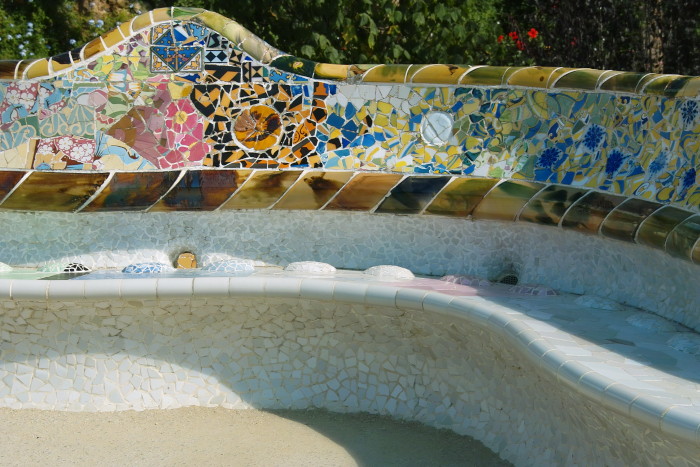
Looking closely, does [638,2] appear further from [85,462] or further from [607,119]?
[85,462]

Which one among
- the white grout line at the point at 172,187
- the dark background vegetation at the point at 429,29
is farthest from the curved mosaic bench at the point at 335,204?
the dark background vegetation at the point at 429,29

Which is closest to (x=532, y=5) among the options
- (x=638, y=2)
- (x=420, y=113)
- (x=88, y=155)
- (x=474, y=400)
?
(x=638, y=2)

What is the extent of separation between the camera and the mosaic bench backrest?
585 cm

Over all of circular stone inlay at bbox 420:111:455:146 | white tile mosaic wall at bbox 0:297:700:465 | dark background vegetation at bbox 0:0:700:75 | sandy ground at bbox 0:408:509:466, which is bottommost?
sandy ground at bbox 0:408:509:466

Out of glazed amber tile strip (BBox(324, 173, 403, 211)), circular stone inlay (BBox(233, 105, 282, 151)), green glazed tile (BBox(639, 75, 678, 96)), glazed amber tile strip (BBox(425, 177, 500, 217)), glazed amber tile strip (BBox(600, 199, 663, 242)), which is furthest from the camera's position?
circular stone inlay (BBox(233, 105, 282, 151))

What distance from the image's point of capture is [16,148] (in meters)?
6.04

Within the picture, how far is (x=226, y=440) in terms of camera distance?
4.95m

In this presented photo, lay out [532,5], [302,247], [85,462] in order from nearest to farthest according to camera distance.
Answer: [85,462], [302,247], [532,5]

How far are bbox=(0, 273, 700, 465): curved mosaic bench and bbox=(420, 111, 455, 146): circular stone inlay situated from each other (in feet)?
3.15

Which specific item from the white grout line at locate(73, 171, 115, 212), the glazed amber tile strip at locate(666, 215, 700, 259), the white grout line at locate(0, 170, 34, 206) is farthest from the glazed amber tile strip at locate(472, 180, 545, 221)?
the white grout line at locate(0, 170, 34, 206)

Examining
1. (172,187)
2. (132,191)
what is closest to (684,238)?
(172,187)

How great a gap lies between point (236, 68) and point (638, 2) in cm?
434

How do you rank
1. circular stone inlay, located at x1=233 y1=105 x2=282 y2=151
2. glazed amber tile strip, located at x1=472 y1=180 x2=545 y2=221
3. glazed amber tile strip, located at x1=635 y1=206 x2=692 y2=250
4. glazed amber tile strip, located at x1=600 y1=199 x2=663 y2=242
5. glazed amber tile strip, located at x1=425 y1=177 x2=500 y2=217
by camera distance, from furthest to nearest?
1. circular stone inlay, located at x1=233 y1=105 x2=282 y2=151
2. glazed amber tile strip, located at x1=425 y1=177 x2=500 y2=217
3. glazed amber tile strip, located at x1=472 y1=180 x2=545 y2=221
4. glazed amber tile strip, located at x1=600 y1=199 x2=663 y2=242
5. glazed amber tile strip, located at x1=635 y1=206 x2=692 y2=250

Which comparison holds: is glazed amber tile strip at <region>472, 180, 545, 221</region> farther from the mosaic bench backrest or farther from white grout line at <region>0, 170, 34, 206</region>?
white grout line at <region>0, 170, 34, 206</region>
